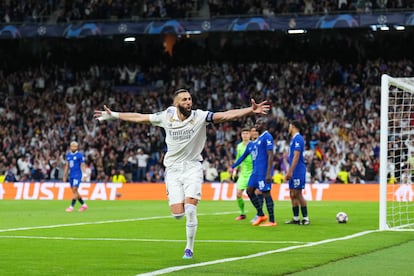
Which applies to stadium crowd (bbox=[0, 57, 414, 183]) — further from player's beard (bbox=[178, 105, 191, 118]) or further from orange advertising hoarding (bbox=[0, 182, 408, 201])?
player's beard (bbox=[178, 105, 191, 118])

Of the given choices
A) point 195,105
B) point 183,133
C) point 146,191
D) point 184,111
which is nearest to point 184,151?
point 183,133

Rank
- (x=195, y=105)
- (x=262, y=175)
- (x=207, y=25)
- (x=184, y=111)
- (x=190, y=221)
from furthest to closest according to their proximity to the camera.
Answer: (x=195, y=105) < (x=207, y=25) < (x=262, y=175) < (x=184, y=111) < (x=190, y=221)

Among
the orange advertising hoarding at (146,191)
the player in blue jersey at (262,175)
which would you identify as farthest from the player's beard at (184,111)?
the orange advertising hoarding at (146,191)

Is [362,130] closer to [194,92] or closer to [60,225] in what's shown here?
[194,92]

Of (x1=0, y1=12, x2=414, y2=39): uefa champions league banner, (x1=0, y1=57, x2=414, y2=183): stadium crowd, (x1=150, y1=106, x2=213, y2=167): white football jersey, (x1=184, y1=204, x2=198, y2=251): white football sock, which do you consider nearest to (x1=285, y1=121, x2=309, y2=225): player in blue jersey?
(x1=150, y1=106, x2=213, y2=167): white football jersey

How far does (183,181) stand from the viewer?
13.2 m

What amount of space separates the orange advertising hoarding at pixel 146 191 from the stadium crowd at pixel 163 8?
1025 cm

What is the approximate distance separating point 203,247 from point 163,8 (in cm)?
3348

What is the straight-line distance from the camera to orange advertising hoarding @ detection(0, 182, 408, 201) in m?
36.3

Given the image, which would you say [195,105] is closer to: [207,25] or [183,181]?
[207,25]

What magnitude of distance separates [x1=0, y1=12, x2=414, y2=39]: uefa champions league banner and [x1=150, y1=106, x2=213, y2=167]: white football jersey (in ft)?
98.6

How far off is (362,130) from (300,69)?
7.14 metres

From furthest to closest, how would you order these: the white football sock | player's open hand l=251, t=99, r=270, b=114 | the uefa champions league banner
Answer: the uefa champions league banner, the white football sock, player's open hand l=251, t=99, r=270, b=114

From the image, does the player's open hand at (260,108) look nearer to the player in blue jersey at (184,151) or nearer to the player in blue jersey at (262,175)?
the player in blue jersey at (184,151)
